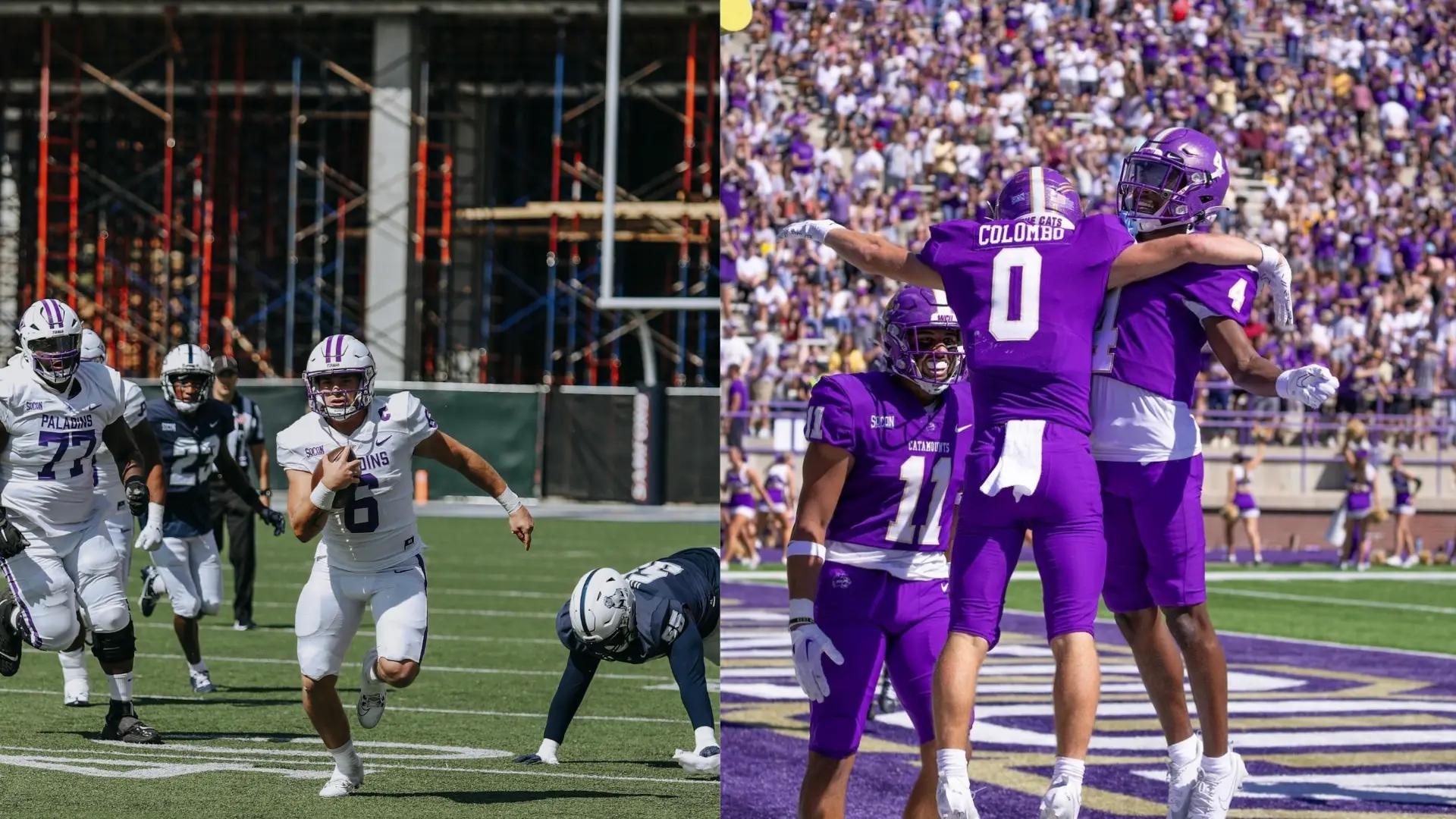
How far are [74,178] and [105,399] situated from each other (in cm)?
184

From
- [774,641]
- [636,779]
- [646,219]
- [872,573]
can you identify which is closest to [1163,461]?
[872,573]

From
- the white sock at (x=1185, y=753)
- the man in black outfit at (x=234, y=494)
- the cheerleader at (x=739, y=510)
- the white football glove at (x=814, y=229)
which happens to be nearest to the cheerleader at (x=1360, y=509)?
the cheerleader at (x=739, y=510)

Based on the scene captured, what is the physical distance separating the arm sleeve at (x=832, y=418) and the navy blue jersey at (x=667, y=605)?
46.3 inches

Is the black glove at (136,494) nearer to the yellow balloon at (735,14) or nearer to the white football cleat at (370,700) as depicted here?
the white football cleat at (370,700)

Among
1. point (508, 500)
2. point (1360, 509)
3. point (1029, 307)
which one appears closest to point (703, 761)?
point (508, 500)

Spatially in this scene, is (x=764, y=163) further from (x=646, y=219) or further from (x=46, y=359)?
(x=46, y=359)

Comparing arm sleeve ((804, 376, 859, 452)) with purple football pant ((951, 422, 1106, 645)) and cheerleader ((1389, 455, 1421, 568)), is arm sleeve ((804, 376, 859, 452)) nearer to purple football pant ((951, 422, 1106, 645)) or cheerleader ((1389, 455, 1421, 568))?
purple football pant ((951, 422, 1106, 645))

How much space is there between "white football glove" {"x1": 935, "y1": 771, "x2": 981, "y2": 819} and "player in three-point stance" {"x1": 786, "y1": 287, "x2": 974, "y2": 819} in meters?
0.39

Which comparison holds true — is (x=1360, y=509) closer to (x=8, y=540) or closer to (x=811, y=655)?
(x=8, y=540)

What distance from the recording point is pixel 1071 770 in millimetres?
4395

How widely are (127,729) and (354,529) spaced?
45.3 inches

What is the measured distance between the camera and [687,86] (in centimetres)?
1158

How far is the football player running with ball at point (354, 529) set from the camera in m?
5.69

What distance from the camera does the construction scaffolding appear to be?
7.80 m
